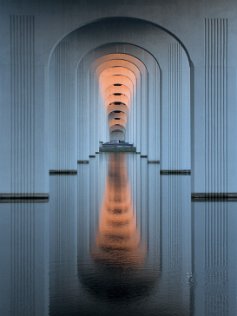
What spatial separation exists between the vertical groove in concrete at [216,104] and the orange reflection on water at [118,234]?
2.20m

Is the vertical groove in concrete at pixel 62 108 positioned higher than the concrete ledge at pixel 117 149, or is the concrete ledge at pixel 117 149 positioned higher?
the concrete ledge at pixel 117 149

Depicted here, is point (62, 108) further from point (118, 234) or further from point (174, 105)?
point (118, 234)

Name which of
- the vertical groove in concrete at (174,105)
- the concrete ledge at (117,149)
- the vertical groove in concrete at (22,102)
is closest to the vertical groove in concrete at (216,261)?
the vertical groove in concrete at (22,102)

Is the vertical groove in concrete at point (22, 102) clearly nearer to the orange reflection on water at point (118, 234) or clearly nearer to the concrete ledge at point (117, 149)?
the orange reflection on water at point (118, 234)

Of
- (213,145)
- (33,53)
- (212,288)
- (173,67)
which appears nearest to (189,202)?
(213,145)

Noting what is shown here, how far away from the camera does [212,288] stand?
5926mm

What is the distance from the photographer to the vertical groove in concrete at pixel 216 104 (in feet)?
47.8

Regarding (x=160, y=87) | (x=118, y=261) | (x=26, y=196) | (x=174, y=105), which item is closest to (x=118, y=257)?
(x=118, y=261)

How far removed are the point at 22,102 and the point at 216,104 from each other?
4686mm

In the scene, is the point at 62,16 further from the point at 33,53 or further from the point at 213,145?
the point at 213,145

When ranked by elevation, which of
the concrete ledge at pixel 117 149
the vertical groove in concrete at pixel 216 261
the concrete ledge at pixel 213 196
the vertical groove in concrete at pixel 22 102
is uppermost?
the concrete ledge at pixel 117 149

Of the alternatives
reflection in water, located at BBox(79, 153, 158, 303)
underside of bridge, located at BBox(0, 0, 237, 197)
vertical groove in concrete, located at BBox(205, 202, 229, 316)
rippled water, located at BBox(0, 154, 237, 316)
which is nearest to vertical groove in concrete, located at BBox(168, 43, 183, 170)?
underside of bridge, located at BBox(0, 0, 237, 197)

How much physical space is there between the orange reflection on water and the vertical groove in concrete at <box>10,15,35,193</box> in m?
2.08

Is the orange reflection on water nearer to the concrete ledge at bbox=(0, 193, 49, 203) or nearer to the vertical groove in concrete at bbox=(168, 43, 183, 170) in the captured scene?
the concrete ledge at bbox=(0, 193, 49, 203)
